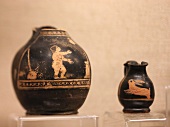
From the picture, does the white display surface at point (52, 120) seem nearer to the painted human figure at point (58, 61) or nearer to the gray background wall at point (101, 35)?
the painted human figure at point (58, 61)

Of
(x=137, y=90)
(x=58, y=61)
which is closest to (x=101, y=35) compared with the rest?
(x=137, y=90)

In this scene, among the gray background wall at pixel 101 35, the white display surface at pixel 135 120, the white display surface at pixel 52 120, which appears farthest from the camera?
the gray background wall at pixel 101 35

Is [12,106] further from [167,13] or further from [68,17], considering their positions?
[167,13]

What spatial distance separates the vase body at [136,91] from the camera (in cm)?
158

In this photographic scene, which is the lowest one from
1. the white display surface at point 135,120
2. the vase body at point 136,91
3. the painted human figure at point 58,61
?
the white display surface at point 135,120

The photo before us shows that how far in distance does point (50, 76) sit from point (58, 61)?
0.19 ft

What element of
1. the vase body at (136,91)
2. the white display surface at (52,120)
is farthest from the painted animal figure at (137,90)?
the white display surface at (52,120)

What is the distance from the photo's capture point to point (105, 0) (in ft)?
6.35

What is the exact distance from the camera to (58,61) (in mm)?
1436

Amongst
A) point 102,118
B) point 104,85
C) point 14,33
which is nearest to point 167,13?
point 104,85

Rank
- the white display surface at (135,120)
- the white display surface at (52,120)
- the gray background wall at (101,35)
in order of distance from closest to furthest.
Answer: the white display surface at (52,120) → the white display surface at (135,120) → the gray background wall at (101,35)

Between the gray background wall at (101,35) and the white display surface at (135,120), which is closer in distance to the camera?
the white display surface at (135,120)

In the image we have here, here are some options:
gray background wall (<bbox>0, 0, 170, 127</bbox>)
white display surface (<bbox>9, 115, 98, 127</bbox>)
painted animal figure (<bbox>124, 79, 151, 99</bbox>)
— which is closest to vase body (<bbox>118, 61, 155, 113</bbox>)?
painted animal figure (<bbox>124, 79, 151, 99</bbox>)

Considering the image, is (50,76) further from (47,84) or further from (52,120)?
(52,120)
